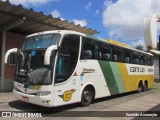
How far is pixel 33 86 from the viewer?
8.58m

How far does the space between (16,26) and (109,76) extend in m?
6.84

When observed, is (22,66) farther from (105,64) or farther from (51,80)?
(105,64)

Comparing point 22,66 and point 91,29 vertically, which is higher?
point 91,29

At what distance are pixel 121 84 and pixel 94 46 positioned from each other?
378 cm

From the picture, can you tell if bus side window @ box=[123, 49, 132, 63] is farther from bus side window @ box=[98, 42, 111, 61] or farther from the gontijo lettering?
bus side window @ box=[98, 42, 111, 61]

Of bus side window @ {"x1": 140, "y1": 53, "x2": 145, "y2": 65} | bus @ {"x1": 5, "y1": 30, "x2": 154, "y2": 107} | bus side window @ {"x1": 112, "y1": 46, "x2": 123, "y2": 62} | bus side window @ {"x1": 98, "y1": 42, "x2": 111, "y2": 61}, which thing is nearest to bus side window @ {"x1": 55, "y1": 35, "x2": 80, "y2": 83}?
bus @ {"x1": 5, "y1": 30, "x2": 154, "y2": 107}

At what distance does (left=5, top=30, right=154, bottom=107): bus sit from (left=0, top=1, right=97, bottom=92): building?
11.1 feet

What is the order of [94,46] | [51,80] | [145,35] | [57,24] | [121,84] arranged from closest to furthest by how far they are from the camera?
[145,35], [51,80], [94,46], [121,84], [57,24]

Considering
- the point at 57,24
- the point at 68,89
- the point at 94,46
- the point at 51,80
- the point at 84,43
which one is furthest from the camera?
the point at 57,24

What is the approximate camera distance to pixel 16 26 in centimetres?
1522

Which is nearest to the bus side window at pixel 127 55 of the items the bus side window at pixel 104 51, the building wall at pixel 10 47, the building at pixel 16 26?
the bus side window at pixel 104 51

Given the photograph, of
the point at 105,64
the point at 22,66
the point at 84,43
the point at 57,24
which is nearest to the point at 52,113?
the point at 22,66

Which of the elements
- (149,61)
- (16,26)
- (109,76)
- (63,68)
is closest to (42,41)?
(63,68)

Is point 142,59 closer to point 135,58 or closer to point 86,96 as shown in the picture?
point 135,58
